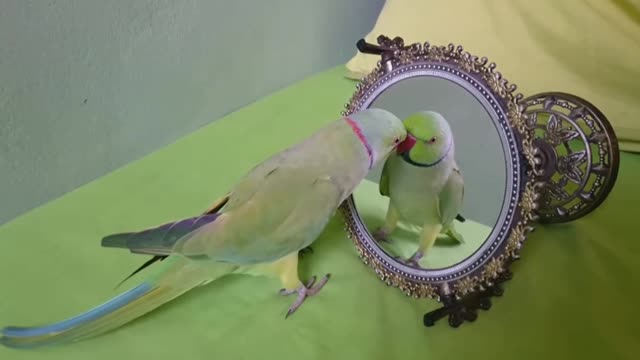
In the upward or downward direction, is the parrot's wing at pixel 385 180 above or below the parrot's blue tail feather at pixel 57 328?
above

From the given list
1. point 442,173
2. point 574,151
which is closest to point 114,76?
point 442,173

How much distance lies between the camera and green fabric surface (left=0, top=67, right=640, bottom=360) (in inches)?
22.4

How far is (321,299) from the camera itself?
0.63 metres

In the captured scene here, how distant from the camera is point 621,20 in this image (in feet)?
2.57

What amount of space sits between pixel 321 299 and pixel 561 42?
494mm

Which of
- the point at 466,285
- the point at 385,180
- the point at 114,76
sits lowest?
the point at 466,285

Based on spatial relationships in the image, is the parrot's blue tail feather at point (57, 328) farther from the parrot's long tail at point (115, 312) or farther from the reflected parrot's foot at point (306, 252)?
the reflected parrot's foot at point (306, 252)

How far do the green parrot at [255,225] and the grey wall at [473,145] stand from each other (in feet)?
0.16

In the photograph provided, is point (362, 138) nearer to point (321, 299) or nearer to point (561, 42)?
point (321, 299)

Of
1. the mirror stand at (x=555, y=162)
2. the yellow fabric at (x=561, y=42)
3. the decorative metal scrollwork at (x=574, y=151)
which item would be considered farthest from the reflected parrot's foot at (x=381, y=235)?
the yellow fabric at (x=561, y=42)

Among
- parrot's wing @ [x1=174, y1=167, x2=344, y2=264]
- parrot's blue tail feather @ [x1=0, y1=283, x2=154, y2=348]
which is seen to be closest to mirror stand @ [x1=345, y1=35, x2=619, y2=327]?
parrot's wing @ [x1=174, y1=167, x2=344, y2=264]

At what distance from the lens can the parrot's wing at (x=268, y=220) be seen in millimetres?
560

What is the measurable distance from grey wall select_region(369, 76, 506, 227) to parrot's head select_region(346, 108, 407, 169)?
0.04 metres

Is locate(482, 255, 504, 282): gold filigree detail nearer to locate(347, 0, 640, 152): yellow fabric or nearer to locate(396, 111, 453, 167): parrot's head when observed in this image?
locate(396, 111, 453, 167): parrot's head
